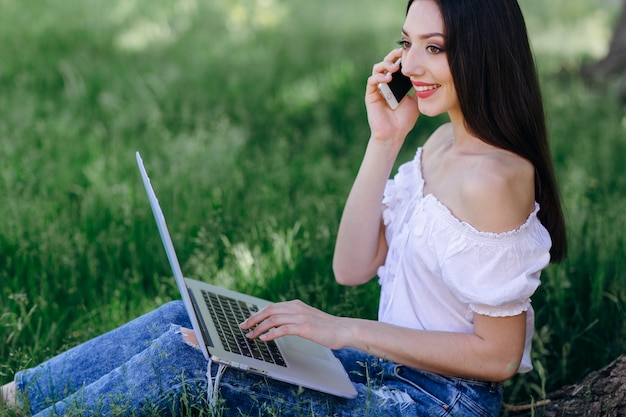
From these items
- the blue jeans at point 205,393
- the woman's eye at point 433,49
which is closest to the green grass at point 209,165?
the blue jeans at point 205,393

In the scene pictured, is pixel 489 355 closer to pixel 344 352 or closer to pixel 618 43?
pixel 344 352

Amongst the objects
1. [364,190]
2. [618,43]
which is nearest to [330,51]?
[618,43]

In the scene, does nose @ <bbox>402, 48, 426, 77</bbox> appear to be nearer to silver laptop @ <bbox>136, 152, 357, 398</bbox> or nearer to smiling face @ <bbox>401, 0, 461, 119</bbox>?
smiling face @ <bbox>401, 0, 461, 119</bbox>

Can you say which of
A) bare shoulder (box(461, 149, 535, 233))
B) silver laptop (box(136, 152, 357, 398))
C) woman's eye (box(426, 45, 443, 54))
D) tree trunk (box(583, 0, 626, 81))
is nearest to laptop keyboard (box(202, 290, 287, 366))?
silver laptop (box(136, 152, 357, 398))

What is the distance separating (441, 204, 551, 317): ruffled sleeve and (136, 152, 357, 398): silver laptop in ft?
1.28

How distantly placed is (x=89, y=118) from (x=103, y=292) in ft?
6.85

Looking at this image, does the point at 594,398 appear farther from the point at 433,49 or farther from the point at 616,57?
the point at 616,57

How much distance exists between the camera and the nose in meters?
2.40

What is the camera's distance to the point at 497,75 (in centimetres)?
232

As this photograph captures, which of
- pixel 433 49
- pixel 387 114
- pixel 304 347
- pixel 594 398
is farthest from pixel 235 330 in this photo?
pixel 594 398

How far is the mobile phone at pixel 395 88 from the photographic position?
8.56 ft

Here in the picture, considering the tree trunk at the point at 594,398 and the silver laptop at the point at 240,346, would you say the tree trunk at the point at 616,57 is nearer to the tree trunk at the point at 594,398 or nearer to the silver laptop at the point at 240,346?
the tree trunk at the point at 594,398

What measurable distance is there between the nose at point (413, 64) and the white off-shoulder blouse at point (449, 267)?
0.32 meters

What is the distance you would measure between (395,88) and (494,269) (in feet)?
2.21
